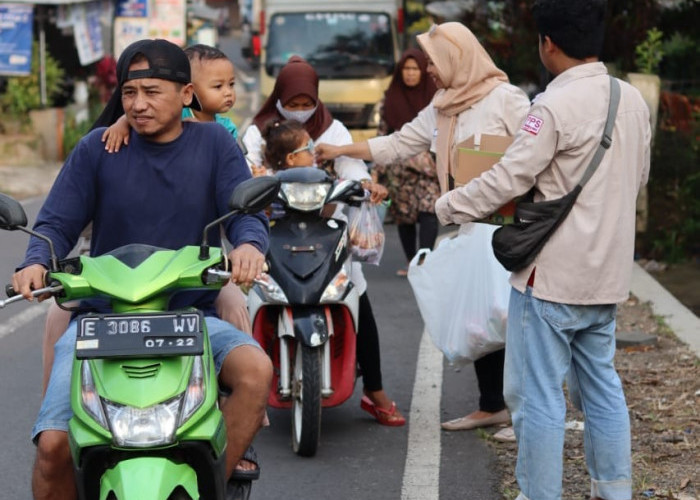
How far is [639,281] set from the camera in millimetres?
10391

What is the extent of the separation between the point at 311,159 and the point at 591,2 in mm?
2173

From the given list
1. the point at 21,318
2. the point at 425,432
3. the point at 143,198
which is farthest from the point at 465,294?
the point at 21,318

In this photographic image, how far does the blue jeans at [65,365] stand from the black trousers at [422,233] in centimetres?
683

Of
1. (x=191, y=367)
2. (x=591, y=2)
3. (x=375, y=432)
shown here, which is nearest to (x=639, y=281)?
(x=375, y=432)

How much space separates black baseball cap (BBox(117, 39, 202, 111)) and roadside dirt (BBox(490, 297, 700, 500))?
91.8 inches

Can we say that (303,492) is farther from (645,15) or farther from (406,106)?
(645,15)

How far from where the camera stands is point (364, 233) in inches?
255

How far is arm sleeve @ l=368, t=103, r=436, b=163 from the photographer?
6.37 meters

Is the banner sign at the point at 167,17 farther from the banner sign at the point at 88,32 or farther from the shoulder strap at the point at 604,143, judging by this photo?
the shoulder strap at the point at 604,143

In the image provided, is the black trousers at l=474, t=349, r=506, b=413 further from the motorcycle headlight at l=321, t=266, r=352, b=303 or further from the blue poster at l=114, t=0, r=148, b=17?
the blue poster at l=114, t=0, r=148, b=17

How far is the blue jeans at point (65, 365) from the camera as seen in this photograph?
3834 millimetres

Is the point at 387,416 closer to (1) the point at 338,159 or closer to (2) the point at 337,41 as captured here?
Answer: (1) the point at 338,159

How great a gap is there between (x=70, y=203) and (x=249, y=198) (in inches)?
28.7

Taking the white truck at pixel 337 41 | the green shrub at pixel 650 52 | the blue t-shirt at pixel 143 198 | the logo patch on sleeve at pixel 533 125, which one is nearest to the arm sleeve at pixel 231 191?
the blue t-shirt at pixel 143 198
